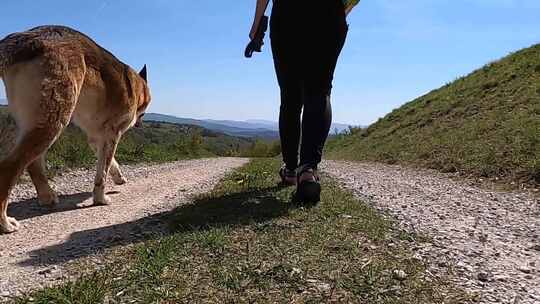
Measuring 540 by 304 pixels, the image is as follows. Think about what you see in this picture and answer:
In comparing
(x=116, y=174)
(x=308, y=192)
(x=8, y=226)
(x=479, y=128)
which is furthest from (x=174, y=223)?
(x=479, y=128)

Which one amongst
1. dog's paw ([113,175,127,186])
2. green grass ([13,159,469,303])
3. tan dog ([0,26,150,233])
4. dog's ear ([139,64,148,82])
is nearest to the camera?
green grass ([13,159,469,303])

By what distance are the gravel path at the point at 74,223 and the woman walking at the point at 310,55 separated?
53.0 inches

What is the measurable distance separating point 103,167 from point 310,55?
2.51 meters

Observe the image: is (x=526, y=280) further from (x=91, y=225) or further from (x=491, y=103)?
(x=491, y=103)

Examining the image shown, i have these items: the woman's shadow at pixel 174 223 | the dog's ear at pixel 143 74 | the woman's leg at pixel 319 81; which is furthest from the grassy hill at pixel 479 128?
the dog's ear at pixel 143 74

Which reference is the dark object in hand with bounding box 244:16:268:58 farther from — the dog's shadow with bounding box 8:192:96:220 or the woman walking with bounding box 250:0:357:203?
the dog's shadow with bounding box 8:192:96:220

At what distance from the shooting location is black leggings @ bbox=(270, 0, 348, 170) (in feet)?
13.1

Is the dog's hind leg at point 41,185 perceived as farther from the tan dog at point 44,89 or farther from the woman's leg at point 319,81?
the woman's leg at point 319,81

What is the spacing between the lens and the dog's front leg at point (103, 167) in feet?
15.4

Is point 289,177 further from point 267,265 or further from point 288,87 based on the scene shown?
point 267,265

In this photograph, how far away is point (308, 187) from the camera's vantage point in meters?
3.92

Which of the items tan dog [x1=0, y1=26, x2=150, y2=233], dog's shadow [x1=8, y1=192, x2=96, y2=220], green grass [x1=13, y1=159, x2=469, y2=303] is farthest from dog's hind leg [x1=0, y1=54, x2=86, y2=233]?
green grass [x1=13, y1=159, x2=469, y2=303]

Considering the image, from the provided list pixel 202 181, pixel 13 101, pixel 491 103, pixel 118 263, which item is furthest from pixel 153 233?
pixel 491 103

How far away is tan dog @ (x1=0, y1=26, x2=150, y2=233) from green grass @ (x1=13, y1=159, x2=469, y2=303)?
1.22 metres
